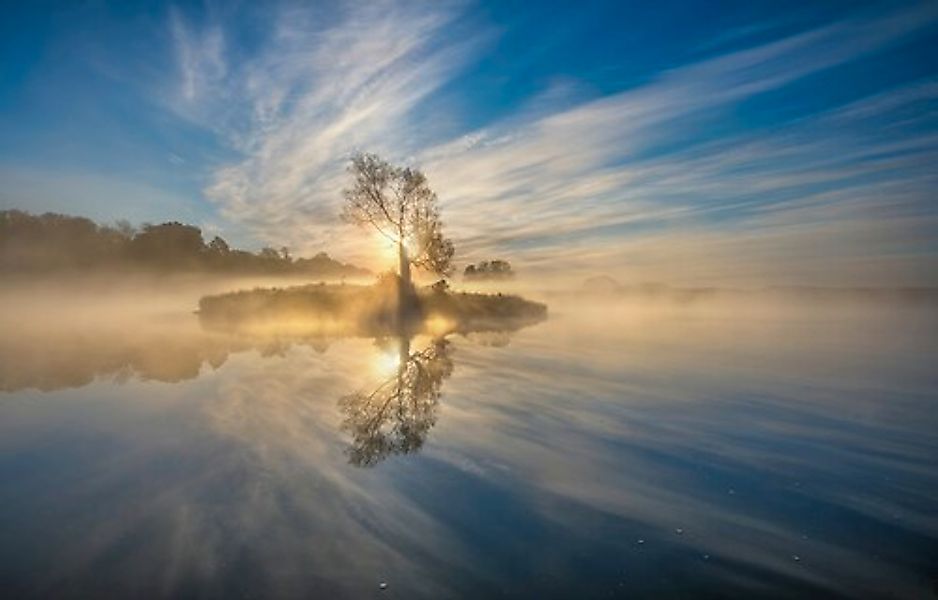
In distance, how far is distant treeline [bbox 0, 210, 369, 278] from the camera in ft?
409

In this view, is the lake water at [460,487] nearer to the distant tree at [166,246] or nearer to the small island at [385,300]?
the small island at [385,300]

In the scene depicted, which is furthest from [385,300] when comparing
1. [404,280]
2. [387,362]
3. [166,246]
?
[166,246]

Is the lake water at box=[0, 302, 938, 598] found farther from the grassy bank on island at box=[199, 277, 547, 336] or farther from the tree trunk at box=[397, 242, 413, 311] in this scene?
the tree trunk at box=[397, 242, 413, 311]

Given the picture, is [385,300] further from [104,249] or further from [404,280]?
[104,249]

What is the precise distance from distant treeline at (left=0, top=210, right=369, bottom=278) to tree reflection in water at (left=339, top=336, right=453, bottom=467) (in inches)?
4935

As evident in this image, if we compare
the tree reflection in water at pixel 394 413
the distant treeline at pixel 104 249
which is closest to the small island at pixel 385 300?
the tree reflection in water at pixel 394 413

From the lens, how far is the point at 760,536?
9016 millimetres

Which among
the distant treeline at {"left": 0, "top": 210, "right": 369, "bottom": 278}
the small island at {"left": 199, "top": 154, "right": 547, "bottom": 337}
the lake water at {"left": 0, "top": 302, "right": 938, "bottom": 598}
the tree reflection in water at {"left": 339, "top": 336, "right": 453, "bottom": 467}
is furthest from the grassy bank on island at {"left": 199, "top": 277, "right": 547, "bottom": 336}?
the distant treeline at {"left": 0, "top": 210, "right": 369, "bottom": 278}

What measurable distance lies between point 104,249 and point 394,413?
143718 millimetres

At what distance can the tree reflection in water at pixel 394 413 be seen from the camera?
13.7 m

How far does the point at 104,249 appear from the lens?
131m

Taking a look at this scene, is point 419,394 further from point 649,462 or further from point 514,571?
point 514,571

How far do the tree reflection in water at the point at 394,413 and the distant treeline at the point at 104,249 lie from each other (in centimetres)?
12536

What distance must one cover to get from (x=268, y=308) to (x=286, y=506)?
56829 millimetres
